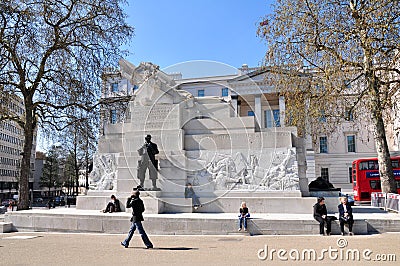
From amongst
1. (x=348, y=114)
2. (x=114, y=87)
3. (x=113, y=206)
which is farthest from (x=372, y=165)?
(x=113, y=206)

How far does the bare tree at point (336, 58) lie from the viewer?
56.5 ft

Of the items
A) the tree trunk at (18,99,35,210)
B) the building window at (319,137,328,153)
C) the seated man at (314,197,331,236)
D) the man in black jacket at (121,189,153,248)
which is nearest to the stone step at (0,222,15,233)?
the tree trunk at (18,99,35,210)

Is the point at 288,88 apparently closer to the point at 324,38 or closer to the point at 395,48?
the point at 324,38

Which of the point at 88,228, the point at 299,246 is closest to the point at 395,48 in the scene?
the point at 299,246

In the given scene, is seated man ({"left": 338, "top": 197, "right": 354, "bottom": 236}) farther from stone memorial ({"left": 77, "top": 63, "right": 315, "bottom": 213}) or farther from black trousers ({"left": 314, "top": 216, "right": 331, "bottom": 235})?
stone memorial ({"left": 77, "top": 63, "right": 315, "bottom": 213})

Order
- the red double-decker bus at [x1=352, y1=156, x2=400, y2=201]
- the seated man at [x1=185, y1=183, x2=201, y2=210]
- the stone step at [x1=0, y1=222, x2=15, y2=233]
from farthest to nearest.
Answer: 1. the red double-decker bus at [x1=352, y1=156, x2=400, y2=201]
2. the seated man at [x1=185, y1=183, x2=201, y2=210]
3. the stone step at [x1=0, y1=222, x2=15, y2=233]

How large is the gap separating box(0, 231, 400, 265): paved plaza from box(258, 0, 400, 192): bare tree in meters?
9.27

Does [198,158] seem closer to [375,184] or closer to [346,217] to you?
[346,217]

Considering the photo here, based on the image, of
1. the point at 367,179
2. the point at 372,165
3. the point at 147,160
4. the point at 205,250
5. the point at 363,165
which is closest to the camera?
the point at 205,250

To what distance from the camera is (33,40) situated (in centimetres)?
2125

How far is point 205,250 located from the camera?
360 inches

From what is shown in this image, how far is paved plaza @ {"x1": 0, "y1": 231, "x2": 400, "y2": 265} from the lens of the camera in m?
7.90

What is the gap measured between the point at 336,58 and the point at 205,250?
13977 mm

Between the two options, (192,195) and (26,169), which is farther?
(26,169)
